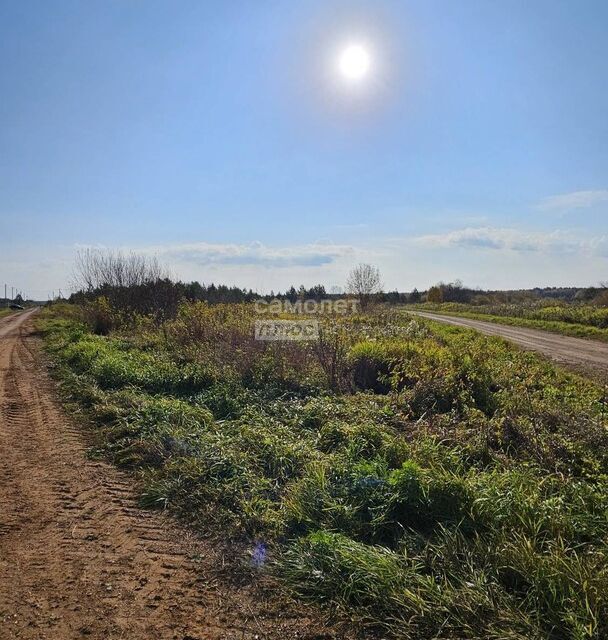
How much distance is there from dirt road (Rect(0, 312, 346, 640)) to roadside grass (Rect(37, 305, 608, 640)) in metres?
0.29

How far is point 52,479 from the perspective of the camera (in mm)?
4695

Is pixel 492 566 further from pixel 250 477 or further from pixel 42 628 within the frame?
pixel 42 628

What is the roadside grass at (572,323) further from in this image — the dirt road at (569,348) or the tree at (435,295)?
the tree at (435,295)

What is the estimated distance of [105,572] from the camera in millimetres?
3162

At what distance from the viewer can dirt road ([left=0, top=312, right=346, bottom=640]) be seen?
268 cm

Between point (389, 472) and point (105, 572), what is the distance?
8.33 feet

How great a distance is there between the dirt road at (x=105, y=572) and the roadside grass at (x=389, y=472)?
29 centimetres

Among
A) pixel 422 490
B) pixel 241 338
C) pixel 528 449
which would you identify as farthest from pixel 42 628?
pixel 241 338

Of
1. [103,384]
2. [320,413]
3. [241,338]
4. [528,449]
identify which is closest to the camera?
[528,449]

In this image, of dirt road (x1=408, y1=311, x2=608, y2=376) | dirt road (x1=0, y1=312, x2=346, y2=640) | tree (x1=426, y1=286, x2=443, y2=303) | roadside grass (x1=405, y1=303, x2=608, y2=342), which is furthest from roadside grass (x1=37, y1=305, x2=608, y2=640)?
tree (x1=426, y1=286, x2=443, y2=303)

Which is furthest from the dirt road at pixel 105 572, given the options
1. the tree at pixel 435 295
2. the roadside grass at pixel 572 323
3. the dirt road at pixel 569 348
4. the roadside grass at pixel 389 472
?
the tree at pixel 435 295

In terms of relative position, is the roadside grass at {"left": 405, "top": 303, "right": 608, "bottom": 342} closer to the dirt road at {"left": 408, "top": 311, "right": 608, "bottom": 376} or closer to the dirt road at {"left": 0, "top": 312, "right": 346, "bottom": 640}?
the dirt road at {"left": 408, "top": 311, "right": 608, "bottom": 376}

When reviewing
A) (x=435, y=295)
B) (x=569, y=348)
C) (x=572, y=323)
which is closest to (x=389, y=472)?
(x=569, y=348)

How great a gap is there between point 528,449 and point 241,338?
624 centimetres
